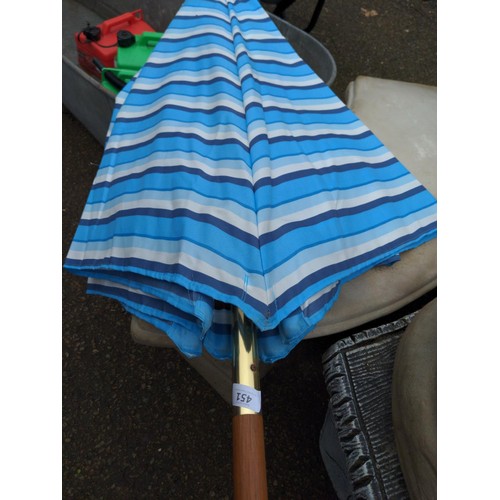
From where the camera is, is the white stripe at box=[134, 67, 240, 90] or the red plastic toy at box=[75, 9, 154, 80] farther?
the red plastic toy at box=[75, 9, 154, 80]

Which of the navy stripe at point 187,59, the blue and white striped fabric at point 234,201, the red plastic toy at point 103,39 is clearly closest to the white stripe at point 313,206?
the blue and white striped fabric at point 234,201

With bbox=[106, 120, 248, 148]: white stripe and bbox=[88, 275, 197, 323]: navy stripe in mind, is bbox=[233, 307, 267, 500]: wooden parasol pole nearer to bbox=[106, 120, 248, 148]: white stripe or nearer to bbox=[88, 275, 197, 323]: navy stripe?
bbox=[88, 275, 197, 323]: navy stripe

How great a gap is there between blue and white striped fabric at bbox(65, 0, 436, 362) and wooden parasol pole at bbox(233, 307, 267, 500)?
0.18ft

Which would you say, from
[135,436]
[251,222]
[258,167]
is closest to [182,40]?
[258,167]

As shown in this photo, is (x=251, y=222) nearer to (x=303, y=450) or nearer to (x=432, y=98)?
(x=303, y=450)

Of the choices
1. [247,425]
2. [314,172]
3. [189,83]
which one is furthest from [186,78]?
[247,425]

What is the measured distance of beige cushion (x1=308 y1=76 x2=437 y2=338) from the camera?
3.31ft

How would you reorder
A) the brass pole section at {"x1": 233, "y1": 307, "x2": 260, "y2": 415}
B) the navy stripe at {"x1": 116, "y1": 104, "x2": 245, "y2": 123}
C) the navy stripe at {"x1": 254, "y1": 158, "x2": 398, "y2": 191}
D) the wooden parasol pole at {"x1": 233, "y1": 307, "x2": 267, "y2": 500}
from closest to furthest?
the wooden parasol pole at {"x1": 233, "y1": 307, "x2": 267, "y2": 500}
the brass pole section at {"x1": 233, "y1": 307, "x2": 260, "y2": 415}
the navy stripe at {"x1": 254, "y1": 158, "x2": 398, "y2": 191}
the navy stripe at {"x1": 116, "y1": 104, "x2": 245, "y2": 123}

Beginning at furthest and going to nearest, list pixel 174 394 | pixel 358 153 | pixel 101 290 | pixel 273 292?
pixel 174 394
pixel 358 153
pixel 101 290
pixel 273 292

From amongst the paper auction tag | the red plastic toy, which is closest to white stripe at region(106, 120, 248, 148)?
the paper auction tag

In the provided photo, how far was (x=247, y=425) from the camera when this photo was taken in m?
0.65

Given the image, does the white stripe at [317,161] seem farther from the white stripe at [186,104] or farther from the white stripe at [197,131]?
the white stripe at [186,104]

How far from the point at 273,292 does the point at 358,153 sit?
484 mm

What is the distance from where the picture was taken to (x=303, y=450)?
1282mm
